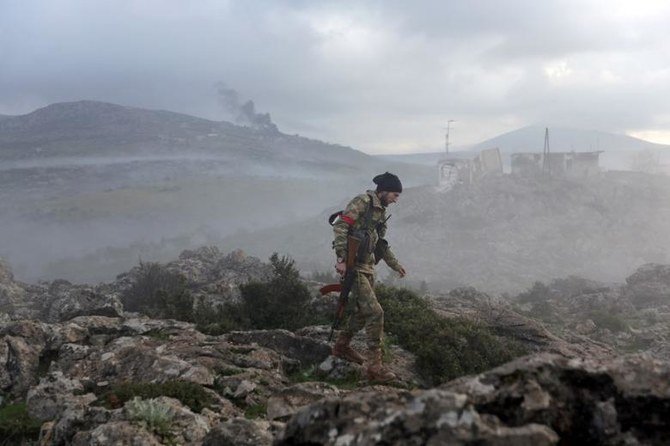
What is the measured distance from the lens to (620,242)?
162 feet

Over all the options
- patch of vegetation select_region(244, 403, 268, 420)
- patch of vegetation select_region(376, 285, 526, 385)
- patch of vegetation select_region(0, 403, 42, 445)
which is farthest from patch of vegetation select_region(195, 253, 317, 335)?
patch of vegetation select_region(0, 403, 42, 445)

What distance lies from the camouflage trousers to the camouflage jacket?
0.73ft

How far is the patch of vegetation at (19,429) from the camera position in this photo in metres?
5.20

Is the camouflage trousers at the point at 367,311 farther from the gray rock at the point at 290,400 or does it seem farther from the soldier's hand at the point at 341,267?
the gray rock at the point at 290,400

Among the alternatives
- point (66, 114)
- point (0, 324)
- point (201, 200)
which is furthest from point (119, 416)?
point (66, 114)

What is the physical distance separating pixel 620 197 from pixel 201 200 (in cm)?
6242

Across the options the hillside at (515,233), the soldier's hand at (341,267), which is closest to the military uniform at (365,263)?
the soldier's hand at (341,267)

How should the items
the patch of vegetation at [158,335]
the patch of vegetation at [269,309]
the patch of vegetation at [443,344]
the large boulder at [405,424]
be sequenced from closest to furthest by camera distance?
the large boulder at [405,424], the patch of vegetation at [443,344], the patch of vegetation at [158,335], the patch of vegetation at [269,309]

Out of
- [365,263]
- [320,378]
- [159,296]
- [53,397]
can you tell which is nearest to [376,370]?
[320,378]

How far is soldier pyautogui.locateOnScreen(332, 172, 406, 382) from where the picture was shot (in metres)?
6.48

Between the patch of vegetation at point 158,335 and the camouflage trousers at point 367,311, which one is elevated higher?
the camouflage trousers at point 367,311

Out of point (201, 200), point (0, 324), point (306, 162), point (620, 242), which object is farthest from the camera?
point (306, 162)

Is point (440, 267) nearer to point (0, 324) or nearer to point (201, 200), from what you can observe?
point (0, 324)

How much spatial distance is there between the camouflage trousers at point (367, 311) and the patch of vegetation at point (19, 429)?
13.3 feet
